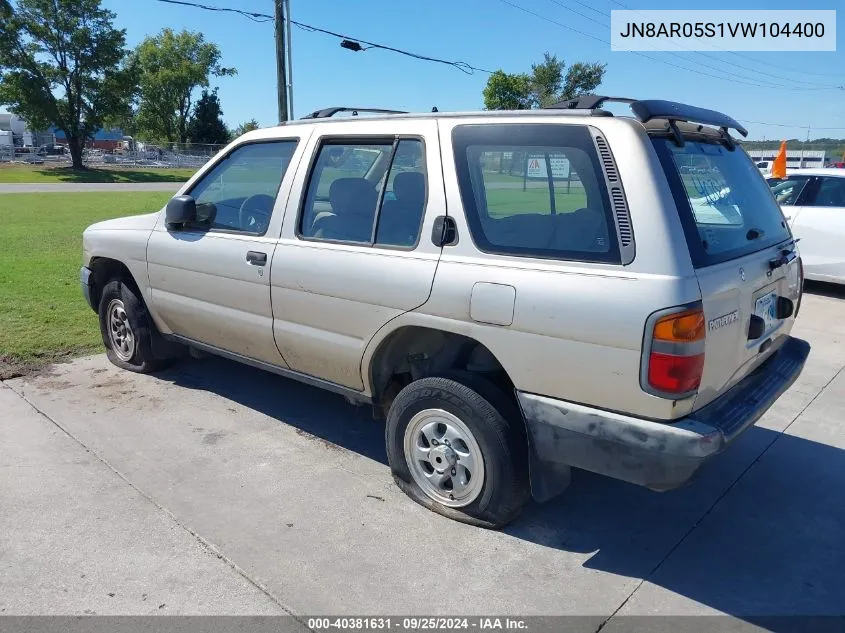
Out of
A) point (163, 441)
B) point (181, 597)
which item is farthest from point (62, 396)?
point (181, 597)

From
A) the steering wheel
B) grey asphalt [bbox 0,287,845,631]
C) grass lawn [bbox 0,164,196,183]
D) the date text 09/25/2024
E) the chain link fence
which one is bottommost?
the date text 09/25/2024

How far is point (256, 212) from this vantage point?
4.34 m

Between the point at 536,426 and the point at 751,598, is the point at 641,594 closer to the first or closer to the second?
the point at 751,598

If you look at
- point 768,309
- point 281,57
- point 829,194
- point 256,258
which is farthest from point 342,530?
point 281,57

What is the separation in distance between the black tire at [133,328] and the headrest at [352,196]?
2.14 metres

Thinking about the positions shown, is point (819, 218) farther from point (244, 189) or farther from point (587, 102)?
point (244, 189)

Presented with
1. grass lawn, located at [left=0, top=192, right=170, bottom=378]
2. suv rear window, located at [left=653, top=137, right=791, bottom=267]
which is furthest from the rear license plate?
grass lawn, located at [left=0, top=192, right=170, bottom=378]

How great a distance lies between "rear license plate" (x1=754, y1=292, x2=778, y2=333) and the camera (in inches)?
128

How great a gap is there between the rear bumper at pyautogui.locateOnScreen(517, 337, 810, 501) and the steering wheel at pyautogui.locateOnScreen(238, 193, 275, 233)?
2.00 meters

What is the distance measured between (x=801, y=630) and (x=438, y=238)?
223 centimetres

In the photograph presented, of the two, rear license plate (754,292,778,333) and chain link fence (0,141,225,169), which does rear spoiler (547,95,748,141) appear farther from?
chain link fence (0,141,225,169)

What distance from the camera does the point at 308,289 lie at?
12.5ft

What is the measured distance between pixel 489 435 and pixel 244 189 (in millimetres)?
2465

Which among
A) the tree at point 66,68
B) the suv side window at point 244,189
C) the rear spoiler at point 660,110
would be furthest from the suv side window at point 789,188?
the tree at point 66,68
